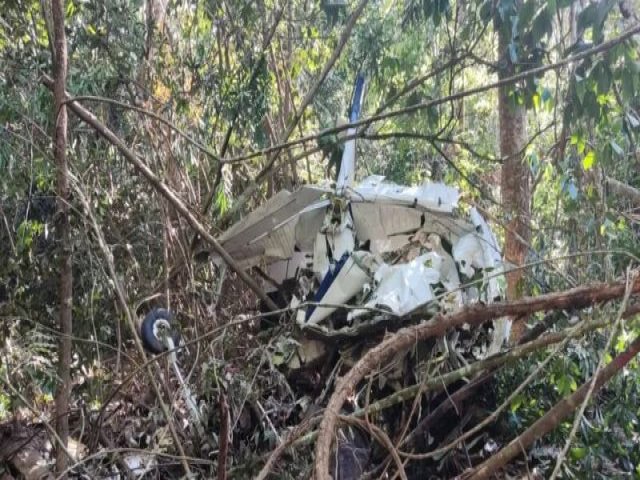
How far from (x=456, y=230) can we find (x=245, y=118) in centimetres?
182

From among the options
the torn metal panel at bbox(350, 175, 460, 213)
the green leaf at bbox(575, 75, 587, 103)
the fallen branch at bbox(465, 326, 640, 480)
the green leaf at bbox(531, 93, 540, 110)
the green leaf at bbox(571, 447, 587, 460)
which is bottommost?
the green leaf at bbox(571, 447, 587, 460)

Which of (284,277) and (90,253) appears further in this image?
(284,277)

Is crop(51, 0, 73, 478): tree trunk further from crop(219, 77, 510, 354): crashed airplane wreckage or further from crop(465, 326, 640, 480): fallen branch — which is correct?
crop(465, 326, 640, 480): fallen branch

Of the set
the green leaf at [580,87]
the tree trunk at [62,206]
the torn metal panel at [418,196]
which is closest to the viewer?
the green leaf at [580,87]

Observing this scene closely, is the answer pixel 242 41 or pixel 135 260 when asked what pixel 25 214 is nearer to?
pixel 135 260

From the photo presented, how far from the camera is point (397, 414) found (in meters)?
3.73

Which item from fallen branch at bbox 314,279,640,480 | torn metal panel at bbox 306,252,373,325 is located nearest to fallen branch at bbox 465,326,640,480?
fallen branch at bbox 314,279,640,480

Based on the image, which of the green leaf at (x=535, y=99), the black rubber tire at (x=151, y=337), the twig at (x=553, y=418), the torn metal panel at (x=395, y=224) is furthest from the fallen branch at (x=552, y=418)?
the black rubber tire at (x=151, y=337)

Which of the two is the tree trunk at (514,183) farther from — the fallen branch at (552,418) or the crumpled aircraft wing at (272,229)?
the fallen branch at (552,418)

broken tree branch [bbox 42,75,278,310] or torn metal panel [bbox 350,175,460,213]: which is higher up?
broken tree branch [bbox 42,75,278,310]

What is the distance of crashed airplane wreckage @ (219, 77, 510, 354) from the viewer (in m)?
3.62

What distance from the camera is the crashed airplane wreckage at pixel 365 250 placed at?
3619mm

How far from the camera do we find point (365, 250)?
4.23 metres

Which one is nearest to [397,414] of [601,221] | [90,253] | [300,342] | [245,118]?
[300,342]
